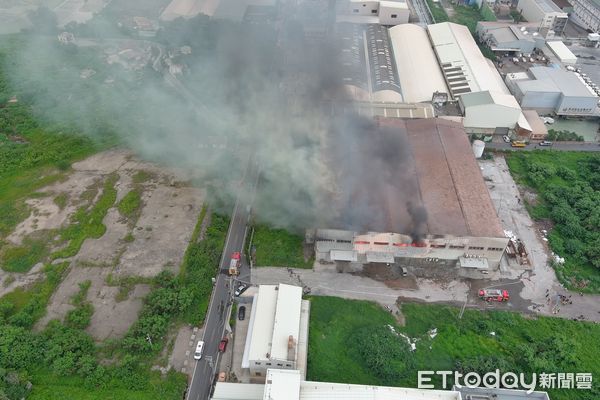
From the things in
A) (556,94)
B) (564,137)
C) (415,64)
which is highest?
(415,64)

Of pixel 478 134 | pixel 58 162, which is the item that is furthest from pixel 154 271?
pixel 478 134

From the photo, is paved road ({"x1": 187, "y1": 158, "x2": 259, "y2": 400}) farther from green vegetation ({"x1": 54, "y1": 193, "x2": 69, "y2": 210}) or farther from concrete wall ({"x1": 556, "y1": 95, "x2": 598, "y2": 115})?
concrete wall ({"x1": 556, "y1": 95, "x2": 598, "y2": 115})

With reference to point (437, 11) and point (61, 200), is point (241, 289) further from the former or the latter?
point (437, 11)

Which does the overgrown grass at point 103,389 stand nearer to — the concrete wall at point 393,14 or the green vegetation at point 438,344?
the green vegetation at point 438,344

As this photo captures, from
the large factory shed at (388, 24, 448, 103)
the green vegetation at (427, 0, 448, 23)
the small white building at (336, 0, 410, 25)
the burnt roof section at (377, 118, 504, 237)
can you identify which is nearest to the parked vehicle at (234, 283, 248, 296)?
the burnt roof section at (377, 118, 504, 237)

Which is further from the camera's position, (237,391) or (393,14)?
(393,14)

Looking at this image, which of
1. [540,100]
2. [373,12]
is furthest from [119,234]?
[373,12]
